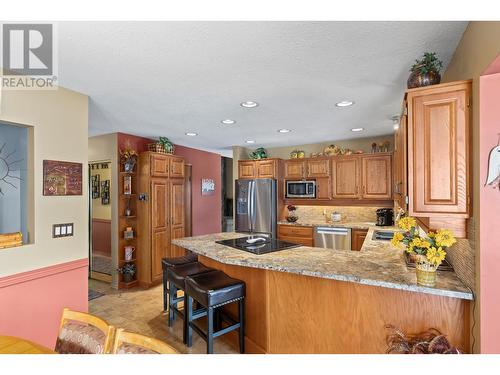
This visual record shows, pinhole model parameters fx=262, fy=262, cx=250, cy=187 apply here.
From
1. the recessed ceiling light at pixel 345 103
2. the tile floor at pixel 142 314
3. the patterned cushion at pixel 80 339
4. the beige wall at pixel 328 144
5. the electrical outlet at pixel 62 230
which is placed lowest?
the tile floor at pixel 142 314

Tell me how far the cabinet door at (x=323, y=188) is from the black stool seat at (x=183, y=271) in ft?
9.62

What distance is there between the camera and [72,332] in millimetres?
1324

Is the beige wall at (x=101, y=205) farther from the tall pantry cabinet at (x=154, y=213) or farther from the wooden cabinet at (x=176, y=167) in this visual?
the wooden cabinet at (x=176, y=167)

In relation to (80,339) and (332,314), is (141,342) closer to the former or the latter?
(80,339)

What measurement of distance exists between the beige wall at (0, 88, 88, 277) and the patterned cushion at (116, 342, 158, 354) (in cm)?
152

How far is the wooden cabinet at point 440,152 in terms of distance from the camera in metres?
1.42

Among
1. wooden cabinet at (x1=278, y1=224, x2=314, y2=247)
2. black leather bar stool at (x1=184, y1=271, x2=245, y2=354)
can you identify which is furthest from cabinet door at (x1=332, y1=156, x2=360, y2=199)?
black leather bar stool at (x1=184, y1=271, x2=245, y2=354)

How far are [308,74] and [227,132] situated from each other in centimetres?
220

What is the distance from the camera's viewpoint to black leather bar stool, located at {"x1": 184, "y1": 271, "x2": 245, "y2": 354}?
2.13 meters

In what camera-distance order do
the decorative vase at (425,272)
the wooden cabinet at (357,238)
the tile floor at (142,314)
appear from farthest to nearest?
1. the wooden cabinet at (357,238)
2. the tile floor at (142,314)
3. the decorative vase at (425,272)

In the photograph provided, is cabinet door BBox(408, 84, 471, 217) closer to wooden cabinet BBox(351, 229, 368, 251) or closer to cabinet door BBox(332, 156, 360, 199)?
wooden cabinet BBox(351, 229, 368, 251)

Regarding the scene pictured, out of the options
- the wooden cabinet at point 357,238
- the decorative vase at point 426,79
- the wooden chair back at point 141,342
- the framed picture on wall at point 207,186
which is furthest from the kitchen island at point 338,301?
the framed picture on wall at point 207,186

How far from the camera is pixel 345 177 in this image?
4.77m
